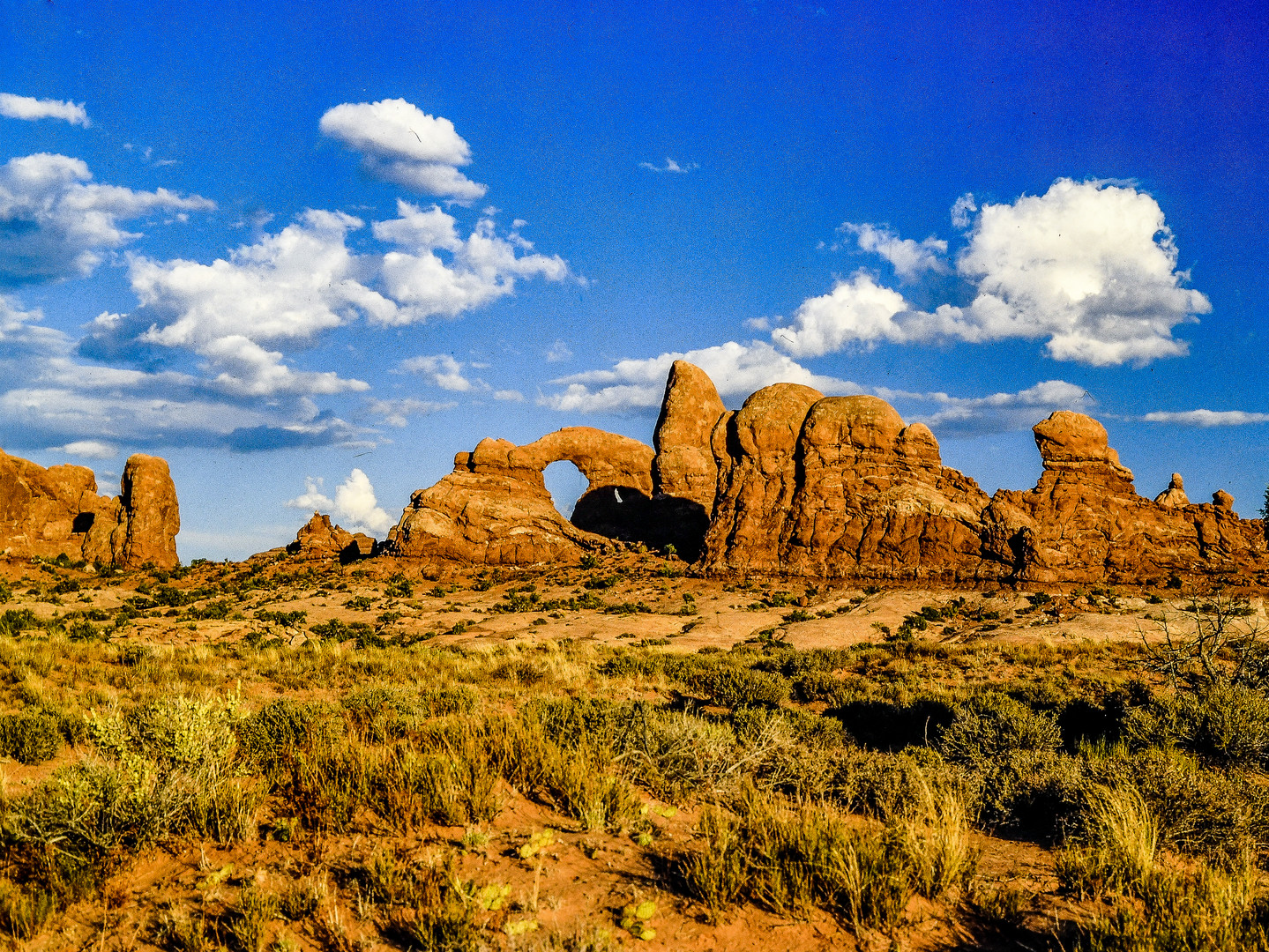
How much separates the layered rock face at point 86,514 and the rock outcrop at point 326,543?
30.0ft

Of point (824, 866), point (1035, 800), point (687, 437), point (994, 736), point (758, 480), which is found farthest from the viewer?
point (687, 437)

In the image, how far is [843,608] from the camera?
109ft

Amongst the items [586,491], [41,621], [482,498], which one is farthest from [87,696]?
[586,491]

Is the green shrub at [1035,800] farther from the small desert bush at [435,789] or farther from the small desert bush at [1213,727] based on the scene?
the small desert bush at [435,789]

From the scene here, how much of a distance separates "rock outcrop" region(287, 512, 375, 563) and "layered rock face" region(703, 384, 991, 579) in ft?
89.1

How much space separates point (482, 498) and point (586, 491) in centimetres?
1543

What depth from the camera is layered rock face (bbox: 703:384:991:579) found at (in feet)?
125

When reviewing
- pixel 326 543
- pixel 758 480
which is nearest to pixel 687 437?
pixel 758 480

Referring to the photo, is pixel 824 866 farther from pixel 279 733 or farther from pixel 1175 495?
pixel 1175 495

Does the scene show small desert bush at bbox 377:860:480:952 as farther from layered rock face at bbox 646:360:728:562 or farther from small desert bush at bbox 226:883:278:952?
layered rock face at bbox 646:360:728:562

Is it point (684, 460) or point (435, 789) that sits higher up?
point (684, 460)

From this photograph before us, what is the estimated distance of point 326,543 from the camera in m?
54.0

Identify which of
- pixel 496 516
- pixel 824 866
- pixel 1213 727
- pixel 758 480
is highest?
pixel 758 480

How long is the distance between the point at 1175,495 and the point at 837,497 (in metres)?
19.0
